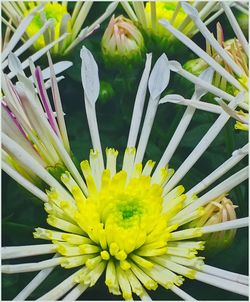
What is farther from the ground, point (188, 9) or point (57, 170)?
point (188, 9)

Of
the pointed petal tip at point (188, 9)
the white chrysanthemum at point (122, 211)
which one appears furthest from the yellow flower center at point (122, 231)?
the pointed petal tip at point (188, 9)

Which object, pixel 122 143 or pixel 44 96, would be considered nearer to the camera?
pixel 44 96

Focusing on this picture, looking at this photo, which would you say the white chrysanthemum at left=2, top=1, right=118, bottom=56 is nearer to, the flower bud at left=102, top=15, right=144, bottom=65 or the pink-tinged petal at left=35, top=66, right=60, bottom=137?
the flower bud at left=102, top=15, right=144, bottom=65

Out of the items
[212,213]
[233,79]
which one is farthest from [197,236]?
[233,79]

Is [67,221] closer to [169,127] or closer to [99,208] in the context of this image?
[99,208]

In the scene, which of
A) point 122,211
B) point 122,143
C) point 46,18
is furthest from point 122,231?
point 46,18

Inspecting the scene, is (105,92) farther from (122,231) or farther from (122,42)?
(122,231)

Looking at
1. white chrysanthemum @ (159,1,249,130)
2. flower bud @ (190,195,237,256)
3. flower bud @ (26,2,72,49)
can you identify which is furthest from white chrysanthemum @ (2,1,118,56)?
flower bud @ (190,195,237,256)
